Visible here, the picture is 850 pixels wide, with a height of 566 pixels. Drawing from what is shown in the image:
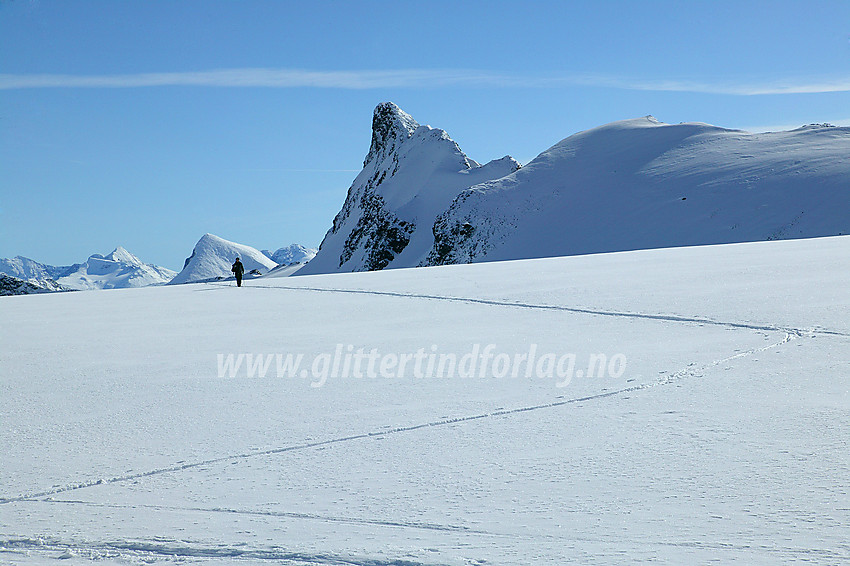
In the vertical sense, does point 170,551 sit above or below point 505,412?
below

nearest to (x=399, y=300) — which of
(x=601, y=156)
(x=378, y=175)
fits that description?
(x=601, y=156)

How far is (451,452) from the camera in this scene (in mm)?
4797

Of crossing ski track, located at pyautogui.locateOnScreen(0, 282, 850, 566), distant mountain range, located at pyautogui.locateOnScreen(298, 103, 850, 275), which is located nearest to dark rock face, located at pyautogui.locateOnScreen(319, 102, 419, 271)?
distant mountain range, located at pyautogui.locateOnScreen(298, 103, 850, 275)

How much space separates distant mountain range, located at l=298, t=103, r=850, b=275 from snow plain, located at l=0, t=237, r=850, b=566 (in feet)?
154

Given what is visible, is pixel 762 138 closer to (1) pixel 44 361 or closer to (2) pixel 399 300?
(2) pixel 399 300

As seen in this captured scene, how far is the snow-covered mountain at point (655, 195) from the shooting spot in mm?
53188

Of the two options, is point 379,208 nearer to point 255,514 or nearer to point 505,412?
point 505,412

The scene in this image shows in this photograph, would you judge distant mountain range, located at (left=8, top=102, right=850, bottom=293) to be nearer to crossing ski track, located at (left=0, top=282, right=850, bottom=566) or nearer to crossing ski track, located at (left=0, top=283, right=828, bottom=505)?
crossing ski track, located at (left=0, top=283, right=828, bottom=505)

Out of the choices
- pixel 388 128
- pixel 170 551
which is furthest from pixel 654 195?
pixel 388 128

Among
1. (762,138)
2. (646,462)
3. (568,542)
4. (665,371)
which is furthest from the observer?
(762,138)

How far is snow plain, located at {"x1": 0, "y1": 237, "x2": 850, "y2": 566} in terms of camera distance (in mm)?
3539

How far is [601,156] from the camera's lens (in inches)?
3123

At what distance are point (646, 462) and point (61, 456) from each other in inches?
165

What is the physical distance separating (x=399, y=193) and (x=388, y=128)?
41300 mm
